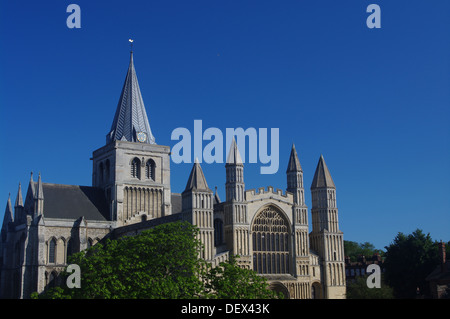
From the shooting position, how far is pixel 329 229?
71.9m

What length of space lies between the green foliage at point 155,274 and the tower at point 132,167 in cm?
2867

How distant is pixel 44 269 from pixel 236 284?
35179 mm

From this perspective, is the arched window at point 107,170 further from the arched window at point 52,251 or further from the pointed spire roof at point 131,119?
the arched window at point 52,251

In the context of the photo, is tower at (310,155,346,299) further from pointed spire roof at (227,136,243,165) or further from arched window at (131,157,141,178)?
arched window at (131,157,141,178)

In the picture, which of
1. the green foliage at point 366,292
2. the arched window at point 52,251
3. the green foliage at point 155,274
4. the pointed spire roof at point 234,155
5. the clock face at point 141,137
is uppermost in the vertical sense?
the clock face at point 141,137

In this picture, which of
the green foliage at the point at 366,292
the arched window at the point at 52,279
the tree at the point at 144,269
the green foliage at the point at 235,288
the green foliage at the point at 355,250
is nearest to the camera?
the tree at the point at 144,269

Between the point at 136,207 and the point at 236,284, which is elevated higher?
the point at 136,207

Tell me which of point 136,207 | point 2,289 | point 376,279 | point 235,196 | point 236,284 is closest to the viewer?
point 236,284

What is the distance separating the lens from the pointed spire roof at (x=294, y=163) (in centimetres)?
7100

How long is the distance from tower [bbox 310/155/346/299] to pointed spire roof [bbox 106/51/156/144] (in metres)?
26.0

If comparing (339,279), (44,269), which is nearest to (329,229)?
(339,279)

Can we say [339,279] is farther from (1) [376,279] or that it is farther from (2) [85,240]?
(2) [85,240]

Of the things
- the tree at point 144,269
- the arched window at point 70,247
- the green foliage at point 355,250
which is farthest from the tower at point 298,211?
the green foliage at point 355,250

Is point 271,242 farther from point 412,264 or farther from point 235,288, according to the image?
point 235,288
